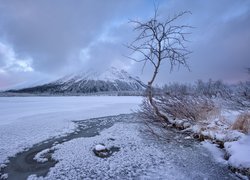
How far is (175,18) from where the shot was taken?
10000mm

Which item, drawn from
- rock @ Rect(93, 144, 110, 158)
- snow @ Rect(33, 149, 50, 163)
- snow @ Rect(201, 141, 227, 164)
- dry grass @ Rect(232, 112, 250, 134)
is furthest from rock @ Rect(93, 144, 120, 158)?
dry grass @ Rect(232, 112, 250, 134)

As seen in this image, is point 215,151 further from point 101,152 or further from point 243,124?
point 101,152

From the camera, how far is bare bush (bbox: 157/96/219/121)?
945 cm

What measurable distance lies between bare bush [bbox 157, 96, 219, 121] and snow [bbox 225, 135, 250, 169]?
3490 millimetres

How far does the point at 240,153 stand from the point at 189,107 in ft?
17.1

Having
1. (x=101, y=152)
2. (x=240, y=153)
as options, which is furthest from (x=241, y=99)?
(x=101, y=152)

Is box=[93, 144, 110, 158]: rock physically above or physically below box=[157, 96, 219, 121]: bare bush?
below

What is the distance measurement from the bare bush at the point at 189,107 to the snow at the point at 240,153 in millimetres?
3490

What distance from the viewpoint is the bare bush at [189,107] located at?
31.0 feet

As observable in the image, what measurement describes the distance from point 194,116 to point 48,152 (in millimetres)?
6712

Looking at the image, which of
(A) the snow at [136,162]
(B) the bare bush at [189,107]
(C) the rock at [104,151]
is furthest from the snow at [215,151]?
(C) the rock at [104,151]

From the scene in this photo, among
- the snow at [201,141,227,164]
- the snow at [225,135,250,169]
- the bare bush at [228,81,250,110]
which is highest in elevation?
the bare bush at [228,81,250,110]

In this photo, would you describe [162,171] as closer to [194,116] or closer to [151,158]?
[151,158]

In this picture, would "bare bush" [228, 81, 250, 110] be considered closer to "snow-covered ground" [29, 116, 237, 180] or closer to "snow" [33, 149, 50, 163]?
"snow-covered ground" [29, 116, 237, 180]
